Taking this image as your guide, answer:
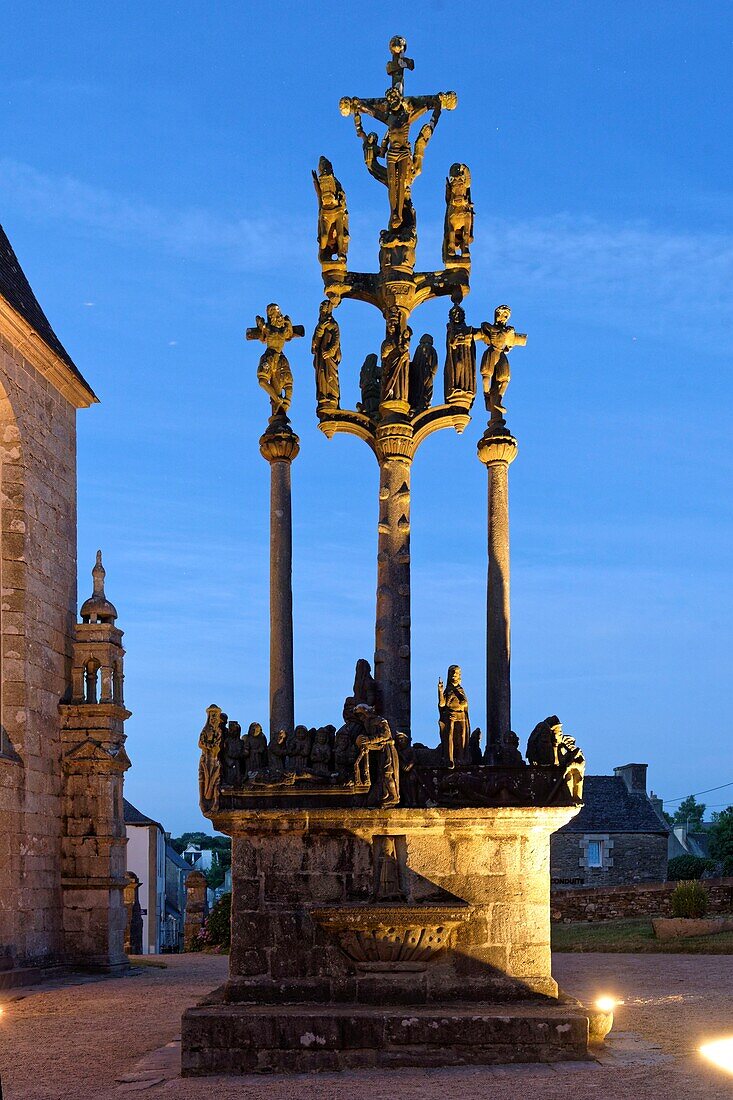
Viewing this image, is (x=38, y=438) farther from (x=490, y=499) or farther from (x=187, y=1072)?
(x=187, y=1072)

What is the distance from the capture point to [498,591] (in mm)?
10617

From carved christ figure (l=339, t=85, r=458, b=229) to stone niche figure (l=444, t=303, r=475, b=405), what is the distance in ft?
3.36

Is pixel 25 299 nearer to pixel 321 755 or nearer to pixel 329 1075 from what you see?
pixel 321 755

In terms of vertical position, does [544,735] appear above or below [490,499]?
below

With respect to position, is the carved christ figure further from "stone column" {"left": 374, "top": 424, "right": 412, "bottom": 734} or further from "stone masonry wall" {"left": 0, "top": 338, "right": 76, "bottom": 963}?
"stone masonry wall" {"left": 0, "top": 338, "right": 76, "bottom": 963}

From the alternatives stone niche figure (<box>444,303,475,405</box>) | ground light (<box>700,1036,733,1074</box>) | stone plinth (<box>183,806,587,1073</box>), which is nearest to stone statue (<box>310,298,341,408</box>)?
stone niche figure (<box>444,303,475,405</box>)

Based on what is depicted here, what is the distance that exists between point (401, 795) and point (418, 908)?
2.55 feet

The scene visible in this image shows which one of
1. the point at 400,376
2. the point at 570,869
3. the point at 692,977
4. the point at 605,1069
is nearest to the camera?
the point at 605,1069

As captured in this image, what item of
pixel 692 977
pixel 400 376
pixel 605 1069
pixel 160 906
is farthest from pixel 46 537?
pixel 160 906

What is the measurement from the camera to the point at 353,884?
29.3ft

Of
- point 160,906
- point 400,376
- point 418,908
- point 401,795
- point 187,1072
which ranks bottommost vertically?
point 160,906

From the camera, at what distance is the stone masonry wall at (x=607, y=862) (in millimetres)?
34844

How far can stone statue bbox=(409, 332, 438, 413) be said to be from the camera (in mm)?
10984

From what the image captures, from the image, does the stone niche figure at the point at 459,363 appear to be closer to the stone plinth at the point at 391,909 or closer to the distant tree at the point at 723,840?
the stone plinth at the point at 391,909
